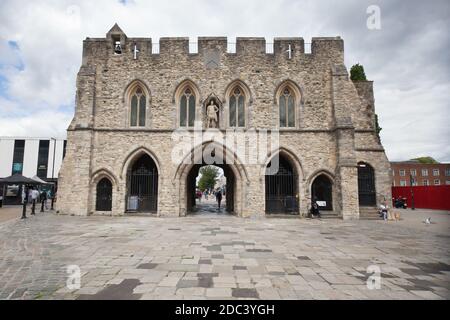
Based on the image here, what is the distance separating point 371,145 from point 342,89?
12.5ft

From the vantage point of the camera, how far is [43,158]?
35938 millimetres

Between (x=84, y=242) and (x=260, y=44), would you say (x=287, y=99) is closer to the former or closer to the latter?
(x=260, y=44)

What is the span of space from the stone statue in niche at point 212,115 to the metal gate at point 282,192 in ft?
14.6

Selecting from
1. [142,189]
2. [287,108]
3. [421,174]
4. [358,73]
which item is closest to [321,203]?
[287,108]

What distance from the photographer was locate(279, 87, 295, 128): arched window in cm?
1512

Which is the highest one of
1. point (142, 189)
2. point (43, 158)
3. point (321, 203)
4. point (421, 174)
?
point (43, 158)

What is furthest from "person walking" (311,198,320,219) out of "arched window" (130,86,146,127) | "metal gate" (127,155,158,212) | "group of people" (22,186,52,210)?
"group of people" (22,186,52,210)

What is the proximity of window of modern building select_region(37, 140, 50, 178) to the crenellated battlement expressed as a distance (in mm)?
27158

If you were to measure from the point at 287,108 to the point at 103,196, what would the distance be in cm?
1198

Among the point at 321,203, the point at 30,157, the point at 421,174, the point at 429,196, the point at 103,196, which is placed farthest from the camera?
the point at 421,174

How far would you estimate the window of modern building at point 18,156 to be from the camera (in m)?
35.5

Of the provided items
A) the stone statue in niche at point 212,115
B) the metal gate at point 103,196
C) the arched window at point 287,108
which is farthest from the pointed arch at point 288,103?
the metal gate at point 103,196

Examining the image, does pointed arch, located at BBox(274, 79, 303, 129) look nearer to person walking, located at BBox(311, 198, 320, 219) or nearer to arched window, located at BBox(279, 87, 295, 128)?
arched window, located at BBox(279, 87, 295, 128)

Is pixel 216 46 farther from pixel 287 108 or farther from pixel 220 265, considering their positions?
pixel 220 265
